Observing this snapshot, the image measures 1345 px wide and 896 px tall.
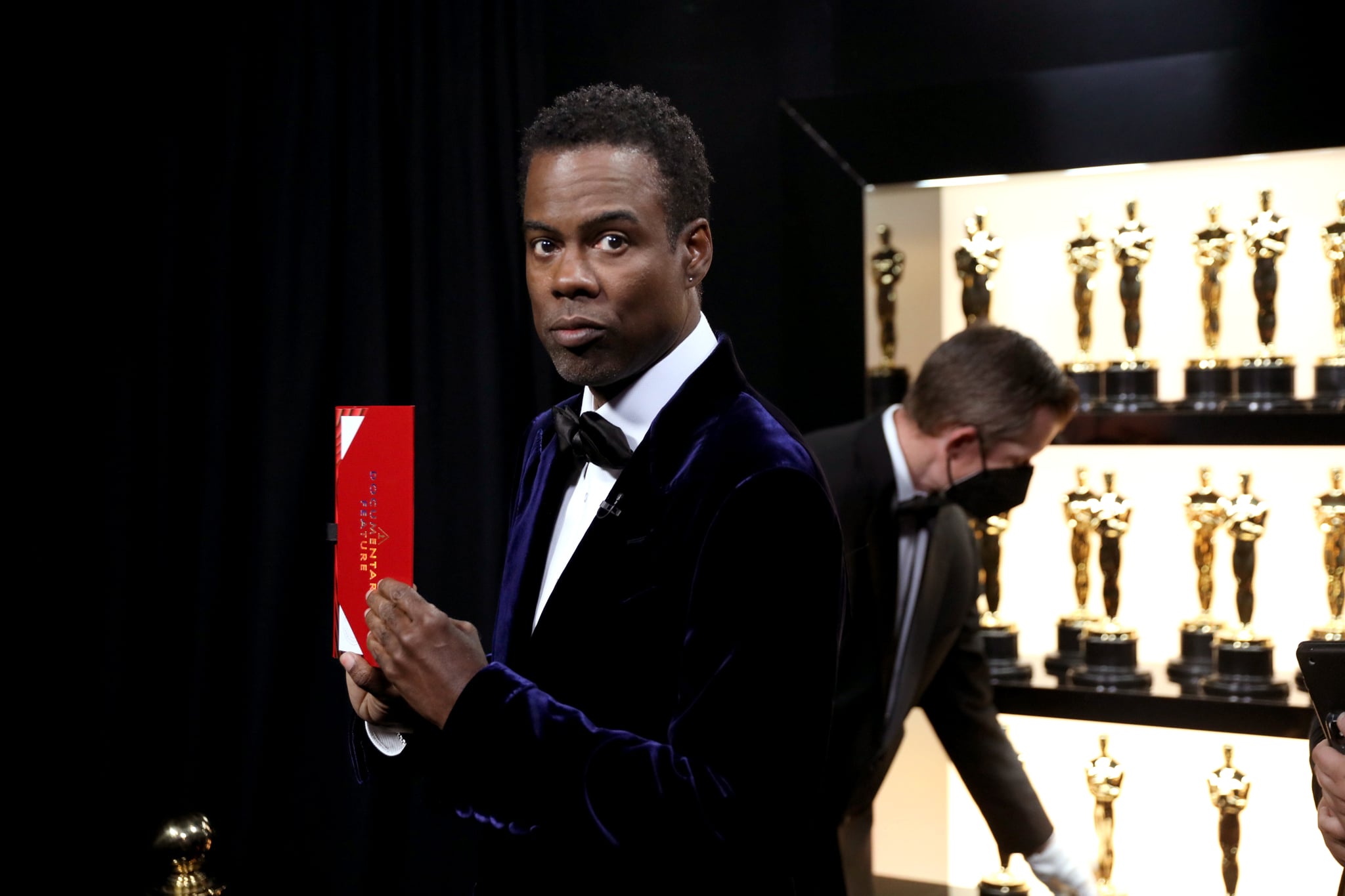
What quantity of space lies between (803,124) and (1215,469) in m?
1.13

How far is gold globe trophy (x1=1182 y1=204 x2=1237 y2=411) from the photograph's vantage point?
2.54m

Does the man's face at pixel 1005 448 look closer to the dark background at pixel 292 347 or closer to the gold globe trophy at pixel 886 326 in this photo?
the gold globe trophy at pixel 886 326

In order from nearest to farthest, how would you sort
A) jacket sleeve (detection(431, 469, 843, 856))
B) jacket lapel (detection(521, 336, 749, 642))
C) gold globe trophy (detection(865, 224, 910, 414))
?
1. jacket sleeve (detection(431, 469, 843, 856))
2. jacket lapel (detection(521, 336, 749, 642))
3. gold globe trophy (detection(865, 224, 910, 414))

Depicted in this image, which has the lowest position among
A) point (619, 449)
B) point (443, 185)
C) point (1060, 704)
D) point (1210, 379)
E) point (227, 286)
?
point (1060, 704)

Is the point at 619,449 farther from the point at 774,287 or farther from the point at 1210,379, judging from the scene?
the point at 1210,379

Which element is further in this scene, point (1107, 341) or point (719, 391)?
point (1107, 341)

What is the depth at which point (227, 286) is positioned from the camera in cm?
256

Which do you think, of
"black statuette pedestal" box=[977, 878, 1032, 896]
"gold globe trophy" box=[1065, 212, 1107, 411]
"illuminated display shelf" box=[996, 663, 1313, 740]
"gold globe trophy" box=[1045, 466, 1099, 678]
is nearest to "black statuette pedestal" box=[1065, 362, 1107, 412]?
"gold globe trophy" box=[1065, 212, 1107, 411]

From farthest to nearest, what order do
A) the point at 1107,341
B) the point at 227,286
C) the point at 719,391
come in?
the point at 1107,341, the point at 227,286, the point at 719,391

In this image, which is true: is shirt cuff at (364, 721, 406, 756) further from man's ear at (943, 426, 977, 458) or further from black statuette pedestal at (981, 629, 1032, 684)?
black statuette pedestal at (981, 629, 1032, 684)

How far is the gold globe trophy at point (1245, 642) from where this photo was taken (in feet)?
8.16

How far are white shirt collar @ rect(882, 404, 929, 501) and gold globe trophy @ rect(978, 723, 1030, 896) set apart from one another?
24.2 inches

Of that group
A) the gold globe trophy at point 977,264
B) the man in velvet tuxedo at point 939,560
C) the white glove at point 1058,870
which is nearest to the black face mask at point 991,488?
the man in velvet tuxedo at point 939,560

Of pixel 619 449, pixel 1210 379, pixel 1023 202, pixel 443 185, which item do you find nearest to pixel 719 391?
pixel 619 449
